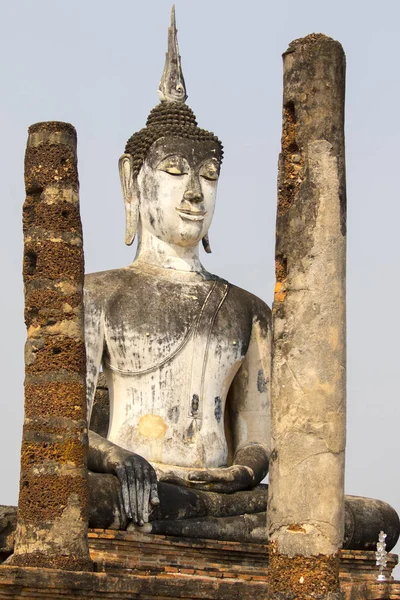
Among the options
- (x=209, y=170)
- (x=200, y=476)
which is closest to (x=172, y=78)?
(x=209, y=170)

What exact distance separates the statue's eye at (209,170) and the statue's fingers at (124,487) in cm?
310

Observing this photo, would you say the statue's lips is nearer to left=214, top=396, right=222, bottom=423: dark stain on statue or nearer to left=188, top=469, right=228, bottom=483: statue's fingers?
left=214, top=396, right=222, bottom=423: dark stain on statue

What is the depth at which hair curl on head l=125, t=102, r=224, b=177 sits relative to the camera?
754 inches

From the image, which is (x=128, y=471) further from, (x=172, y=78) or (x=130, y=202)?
(x=172, y=78)

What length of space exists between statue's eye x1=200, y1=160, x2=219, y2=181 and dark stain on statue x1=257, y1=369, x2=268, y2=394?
186 cm

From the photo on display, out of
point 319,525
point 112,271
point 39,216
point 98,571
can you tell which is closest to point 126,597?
point 98,571

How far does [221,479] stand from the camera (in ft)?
59.8

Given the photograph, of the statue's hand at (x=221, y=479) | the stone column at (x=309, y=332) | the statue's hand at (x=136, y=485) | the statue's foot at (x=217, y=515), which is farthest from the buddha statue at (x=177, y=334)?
the stone column at (x=309, y=332)

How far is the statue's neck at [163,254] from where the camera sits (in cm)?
1925

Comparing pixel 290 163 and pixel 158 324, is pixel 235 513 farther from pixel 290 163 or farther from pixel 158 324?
pixel 290 163

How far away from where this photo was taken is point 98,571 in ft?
52.3

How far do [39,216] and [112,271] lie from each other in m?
2.94

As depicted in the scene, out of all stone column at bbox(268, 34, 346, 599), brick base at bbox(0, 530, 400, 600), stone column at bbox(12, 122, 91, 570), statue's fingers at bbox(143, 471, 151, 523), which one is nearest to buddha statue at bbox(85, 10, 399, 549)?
statue's fingers at bbox(143, 471, 151, 523)

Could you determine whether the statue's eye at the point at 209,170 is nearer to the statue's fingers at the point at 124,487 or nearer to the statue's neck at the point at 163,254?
the statue's neck at the point at 163,254
